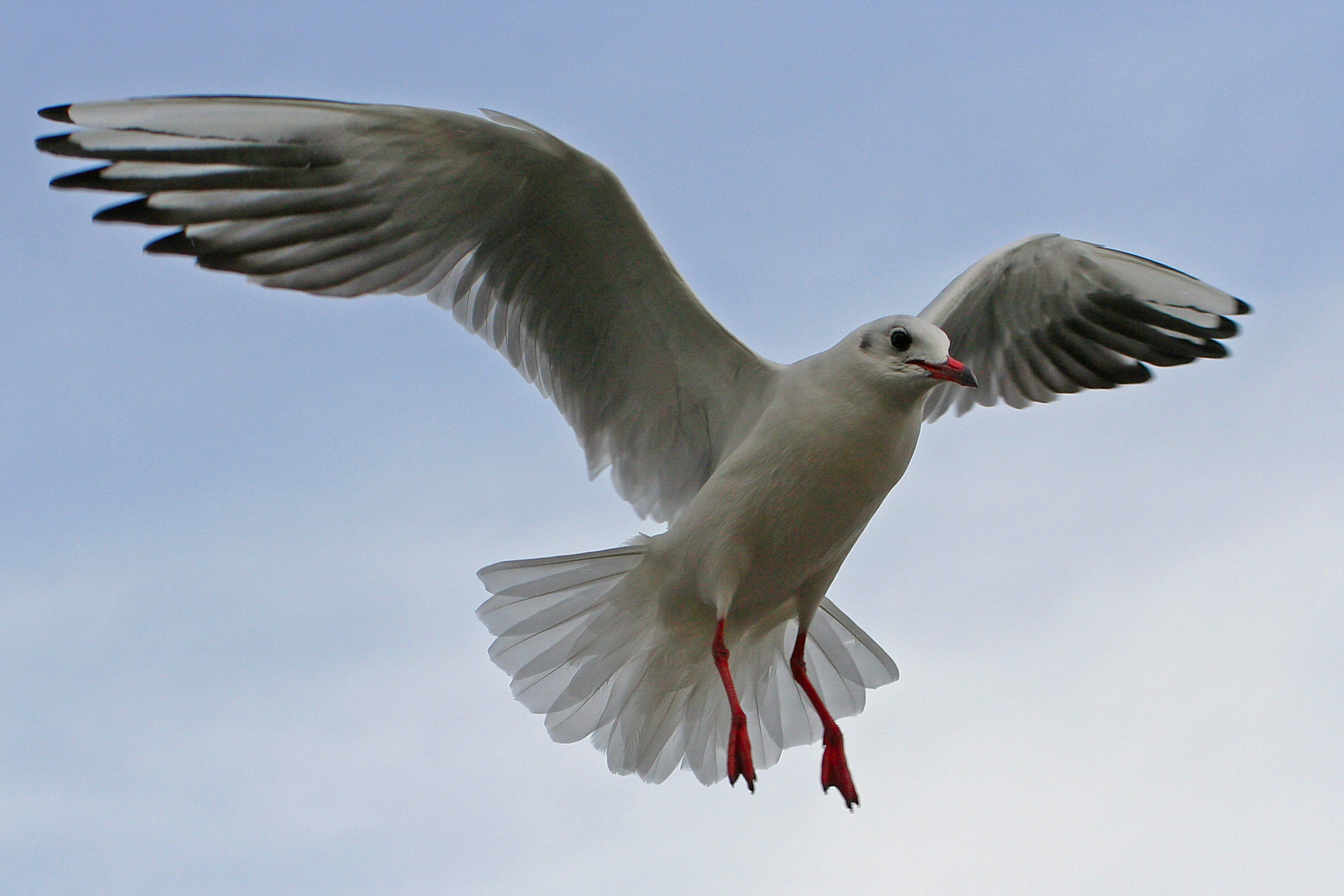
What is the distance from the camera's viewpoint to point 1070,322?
5.83m

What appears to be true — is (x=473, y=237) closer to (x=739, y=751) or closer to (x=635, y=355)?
(x=635, y=355)

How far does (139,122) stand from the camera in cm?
391

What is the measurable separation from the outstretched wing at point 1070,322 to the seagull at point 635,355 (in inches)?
0.4

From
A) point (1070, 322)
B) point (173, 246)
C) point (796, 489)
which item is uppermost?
point (1070, 322)

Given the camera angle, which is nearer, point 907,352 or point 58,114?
point 58,114

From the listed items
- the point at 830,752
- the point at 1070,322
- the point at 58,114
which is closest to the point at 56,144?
the point at 58,114

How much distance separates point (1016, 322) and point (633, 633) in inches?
84.1

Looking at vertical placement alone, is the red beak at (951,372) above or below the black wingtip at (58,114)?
below

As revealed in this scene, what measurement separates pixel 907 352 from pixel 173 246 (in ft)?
6.99

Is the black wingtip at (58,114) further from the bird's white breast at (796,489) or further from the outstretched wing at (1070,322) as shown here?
the outstretched wing at (1070,322)

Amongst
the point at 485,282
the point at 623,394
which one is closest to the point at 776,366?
the point at 623,394

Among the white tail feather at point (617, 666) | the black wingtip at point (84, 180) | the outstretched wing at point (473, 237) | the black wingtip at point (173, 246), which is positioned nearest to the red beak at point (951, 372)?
the outstretched wing at point (473, 237)

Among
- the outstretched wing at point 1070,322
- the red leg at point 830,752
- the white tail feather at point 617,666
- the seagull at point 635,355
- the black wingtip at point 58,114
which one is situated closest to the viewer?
the black wingtip at point 58,114

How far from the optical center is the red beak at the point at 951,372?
4004mm
